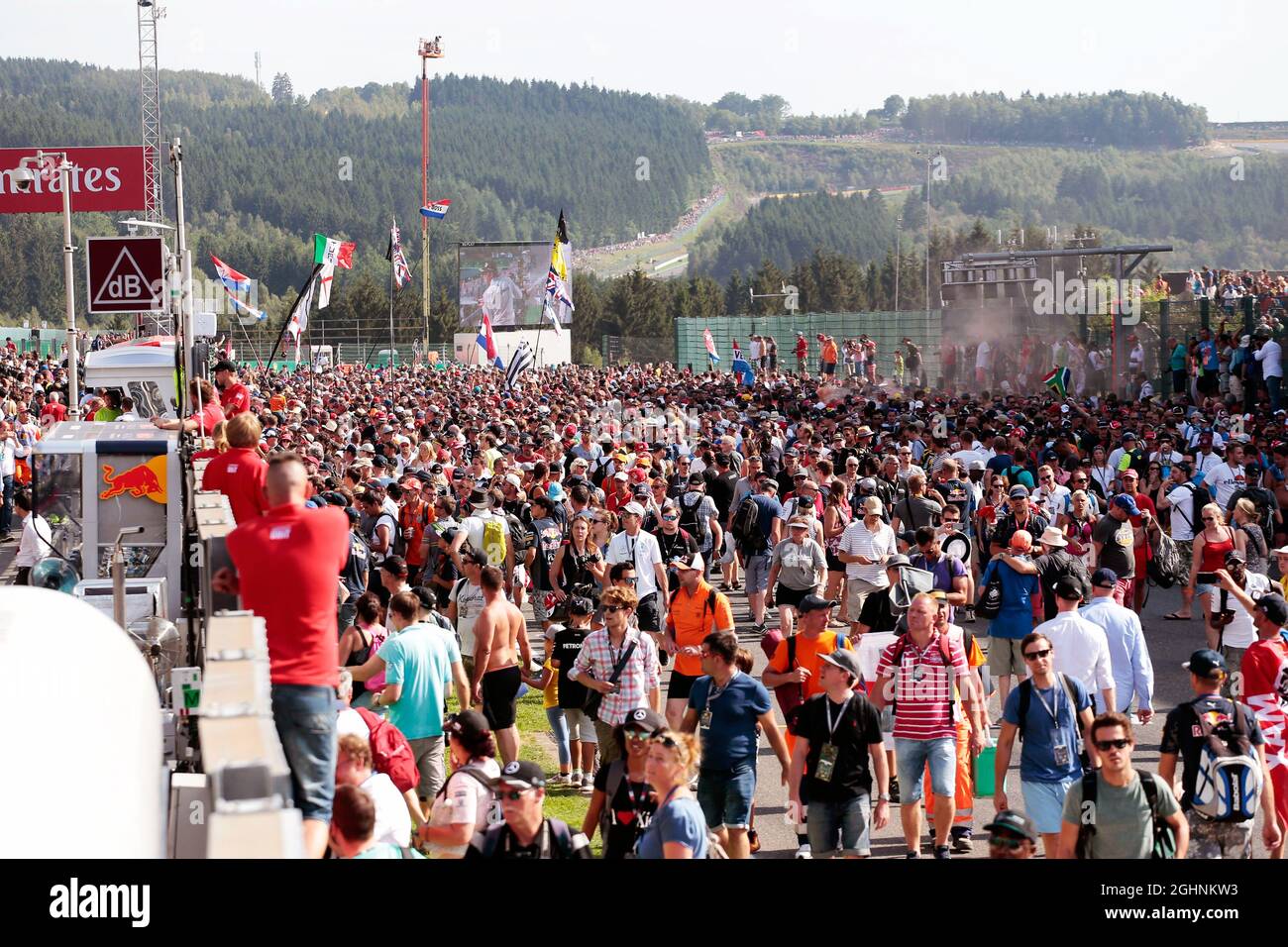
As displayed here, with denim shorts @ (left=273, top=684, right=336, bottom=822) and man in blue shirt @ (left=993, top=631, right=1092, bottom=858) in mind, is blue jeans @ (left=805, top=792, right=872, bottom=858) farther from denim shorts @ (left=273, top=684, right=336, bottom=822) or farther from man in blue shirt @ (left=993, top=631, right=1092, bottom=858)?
denim shorts @ (left=273, top=684, right=336, bottom=822)

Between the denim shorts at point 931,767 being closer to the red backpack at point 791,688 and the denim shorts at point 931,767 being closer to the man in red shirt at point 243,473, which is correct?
the red backpack at point 791,688

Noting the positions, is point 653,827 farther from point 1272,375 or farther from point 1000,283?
point 1000,283

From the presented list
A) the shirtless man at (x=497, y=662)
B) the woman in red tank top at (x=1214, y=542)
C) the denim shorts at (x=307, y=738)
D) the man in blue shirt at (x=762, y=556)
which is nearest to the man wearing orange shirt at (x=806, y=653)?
the shirtless man at (x=497, y=662)

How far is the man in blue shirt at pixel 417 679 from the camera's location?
9562 mm

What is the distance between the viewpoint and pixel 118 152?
55500 millimetres

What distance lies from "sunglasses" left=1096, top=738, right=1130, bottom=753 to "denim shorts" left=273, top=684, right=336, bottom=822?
3480 mm

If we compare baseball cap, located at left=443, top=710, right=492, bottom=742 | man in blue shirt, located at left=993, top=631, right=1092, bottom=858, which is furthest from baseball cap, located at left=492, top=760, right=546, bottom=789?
man in blue shirt, located at left=993, top=631, right=1092, bottom=858

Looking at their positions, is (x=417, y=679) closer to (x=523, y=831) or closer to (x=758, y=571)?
(x=523, y=831)

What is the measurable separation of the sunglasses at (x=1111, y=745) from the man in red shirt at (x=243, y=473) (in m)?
4.19

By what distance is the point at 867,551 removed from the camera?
567 inches

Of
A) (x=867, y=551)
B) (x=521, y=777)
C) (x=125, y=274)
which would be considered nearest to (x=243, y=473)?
(x=521, y=777)

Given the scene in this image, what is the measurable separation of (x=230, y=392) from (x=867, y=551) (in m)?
5.64
